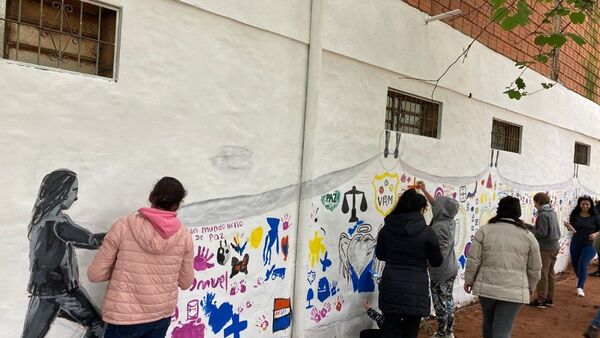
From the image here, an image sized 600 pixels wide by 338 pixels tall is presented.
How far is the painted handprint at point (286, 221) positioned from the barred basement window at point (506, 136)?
14.5 feet

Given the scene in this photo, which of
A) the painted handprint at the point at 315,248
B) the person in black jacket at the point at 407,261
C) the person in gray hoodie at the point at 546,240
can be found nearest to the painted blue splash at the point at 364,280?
the painted handprint at the point at 315,248

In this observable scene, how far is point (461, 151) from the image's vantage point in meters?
6.11

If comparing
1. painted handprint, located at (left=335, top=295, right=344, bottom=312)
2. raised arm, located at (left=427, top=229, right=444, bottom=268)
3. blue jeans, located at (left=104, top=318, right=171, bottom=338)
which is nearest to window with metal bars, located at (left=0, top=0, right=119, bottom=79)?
blue jeans, located at (left=104, top=318, right=171, bottom=338)

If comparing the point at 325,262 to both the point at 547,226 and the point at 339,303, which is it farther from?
the point at 547,226

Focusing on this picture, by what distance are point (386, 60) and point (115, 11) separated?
9.62 feet

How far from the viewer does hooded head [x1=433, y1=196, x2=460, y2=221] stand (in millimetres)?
4512

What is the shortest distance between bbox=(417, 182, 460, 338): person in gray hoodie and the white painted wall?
0.78 m

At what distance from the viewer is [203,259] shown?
3.30 meters

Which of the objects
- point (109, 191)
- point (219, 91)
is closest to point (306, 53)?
point (219, 91)

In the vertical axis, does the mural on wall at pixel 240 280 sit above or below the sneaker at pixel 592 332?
above

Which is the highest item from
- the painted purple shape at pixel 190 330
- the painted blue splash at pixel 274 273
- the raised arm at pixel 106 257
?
the raised arm at pixel 106 257

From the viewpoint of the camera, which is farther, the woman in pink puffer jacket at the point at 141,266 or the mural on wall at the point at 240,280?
the mural on wall at the point at 240,280

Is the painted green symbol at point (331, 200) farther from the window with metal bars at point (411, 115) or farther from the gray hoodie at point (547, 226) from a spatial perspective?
the gray hoodie at point (547, 226)

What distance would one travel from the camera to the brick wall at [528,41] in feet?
20.1
